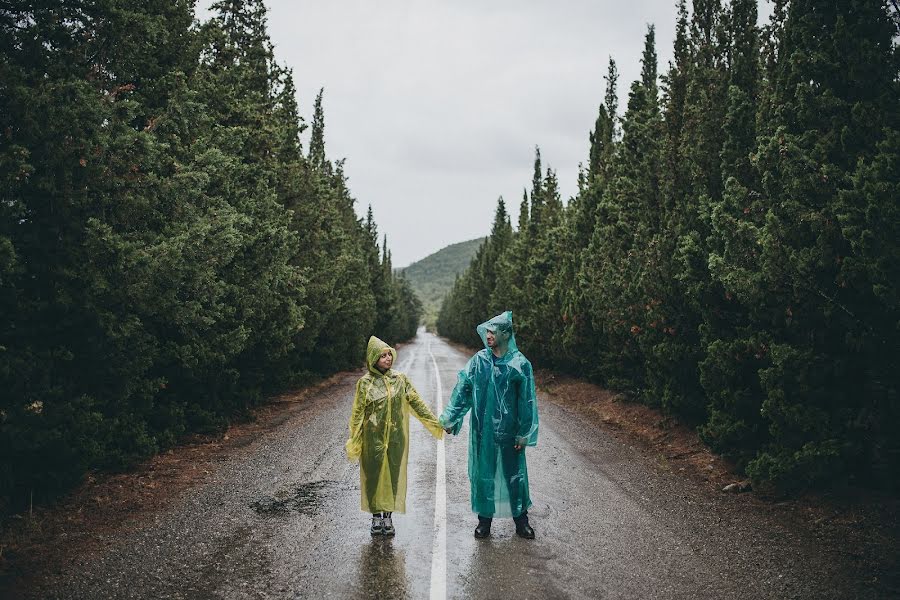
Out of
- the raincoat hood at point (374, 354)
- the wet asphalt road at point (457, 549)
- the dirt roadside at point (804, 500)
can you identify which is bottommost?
the dirt roadside at point (804, 500)

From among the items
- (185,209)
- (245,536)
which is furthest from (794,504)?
(185,209)

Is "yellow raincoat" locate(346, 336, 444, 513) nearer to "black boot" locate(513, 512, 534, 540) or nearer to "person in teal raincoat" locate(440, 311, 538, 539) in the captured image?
"person in teal raincoat" locate(440, 311, 538, 539)

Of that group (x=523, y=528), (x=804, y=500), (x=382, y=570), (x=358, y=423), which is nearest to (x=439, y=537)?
(x=523, y=528)

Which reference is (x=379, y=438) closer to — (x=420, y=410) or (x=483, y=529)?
(x=420, y=410)

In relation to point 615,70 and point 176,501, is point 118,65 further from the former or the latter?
point 615,70

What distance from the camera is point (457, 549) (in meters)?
5.55

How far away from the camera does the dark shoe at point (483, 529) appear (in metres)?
5.85

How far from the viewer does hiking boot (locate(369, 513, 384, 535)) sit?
590cm

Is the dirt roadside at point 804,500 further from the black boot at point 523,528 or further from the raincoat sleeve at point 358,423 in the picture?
the raincoat sleeve at point 358,423

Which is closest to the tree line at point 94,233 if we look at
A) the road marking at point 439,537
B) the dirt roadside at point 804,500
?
the road marking at point 439,537

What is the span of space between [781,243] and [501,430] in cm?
377

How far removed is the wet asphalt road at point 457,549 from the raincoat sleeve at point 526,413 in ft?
3.16

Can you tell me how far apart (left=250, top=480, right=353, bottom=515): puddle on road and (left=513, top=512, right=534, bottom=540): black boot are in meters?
2.20

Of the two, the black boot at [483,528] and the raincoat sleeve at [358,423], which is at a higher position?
the raincoat sleeve at [358,423]
